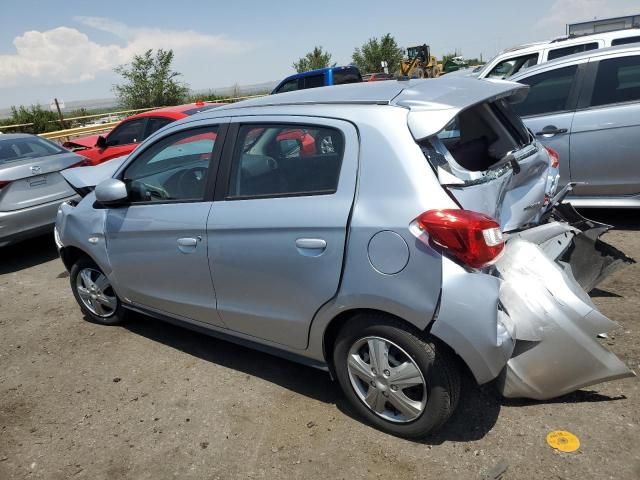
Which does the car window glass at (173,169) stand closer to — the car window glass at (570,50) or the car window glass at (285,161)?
→ the car window glass at (285,161)

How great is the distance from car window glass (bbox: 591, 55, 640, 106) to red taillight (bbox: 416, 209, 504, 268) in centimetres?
354

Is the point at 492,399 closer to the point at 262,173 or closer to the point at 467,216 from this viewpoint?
the point at 467,216

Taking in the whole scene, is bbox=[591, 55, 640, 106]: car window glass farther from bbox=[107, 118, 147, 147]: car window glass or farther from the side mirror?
bbox=[107, 118, 147, 147]: car window glass

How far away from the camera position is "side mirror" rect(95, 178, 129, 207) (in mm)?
3488

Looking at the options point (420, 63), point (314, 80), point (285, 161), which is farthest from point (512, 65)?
point (420, 63)

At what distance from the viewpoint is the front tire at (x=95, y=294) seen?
13.8ft

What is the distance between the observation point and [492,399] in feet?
9.43

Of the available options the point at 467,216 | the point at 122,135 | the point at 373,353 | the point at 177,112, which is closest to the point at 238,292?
the point at 373,353

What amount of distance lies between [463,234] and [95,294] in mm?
3270

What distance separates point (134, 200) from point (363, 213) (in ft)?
6.34

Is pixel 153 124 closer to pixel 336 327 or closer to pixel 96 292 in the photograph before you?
pixel 96 292

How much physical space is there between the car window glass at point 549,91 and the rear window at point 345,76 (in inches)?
295

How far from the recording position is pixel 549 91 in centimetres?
527

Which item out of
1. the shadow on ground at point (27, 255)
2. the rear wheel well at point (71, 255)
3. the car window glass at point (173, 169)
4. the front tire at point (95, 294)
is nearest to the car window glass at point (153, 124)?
the shadow on ground at point (27, 255)
